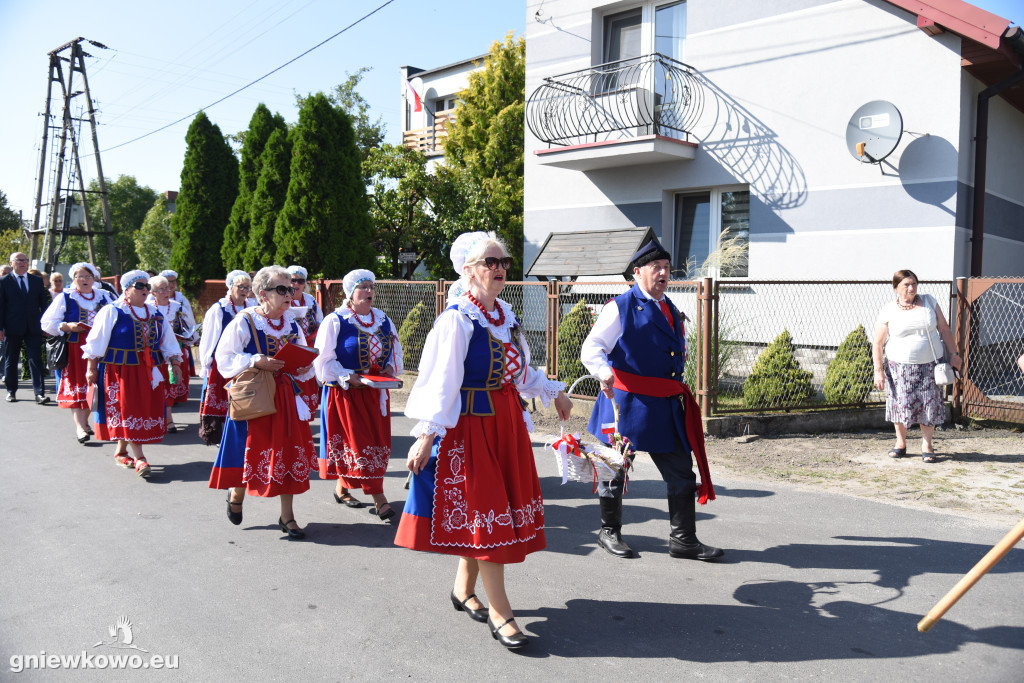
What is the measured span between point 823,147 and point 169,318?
29.3 ft

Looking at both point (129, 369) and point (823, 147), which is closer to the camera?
point (129, 369)

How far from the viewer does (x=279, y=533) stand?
5406mm

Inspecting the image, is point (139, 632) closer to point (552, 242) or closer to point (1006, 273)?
point (552, 242)

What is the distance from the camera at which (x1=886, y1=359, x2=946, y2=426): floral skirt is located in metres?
7.32

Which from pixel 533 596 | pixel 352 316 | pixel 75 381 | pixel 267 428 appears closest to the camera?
pixel 533 596

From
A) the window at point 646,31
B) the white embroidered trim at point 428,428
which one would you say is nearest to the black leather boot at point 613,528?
the white embroidered trim at point 428,428

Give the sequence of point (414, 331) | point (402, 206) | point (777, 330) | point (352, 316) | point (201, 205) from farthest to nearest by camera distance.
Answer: point (201, 205), point (402, 206), point (414, 331), point (777, 330), point (352, 316)

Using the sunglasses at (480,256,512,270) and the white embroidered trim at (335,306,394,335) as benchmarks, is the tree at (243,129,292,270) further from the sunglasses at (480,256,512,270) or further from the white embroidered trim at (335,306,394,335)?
the sunglasses at (480,256,512,270)

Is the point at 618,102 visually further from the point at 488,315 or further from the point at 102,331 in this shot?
the point at 488,315

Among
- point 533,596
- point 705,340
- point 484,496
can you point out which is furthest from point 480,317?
point 705,340

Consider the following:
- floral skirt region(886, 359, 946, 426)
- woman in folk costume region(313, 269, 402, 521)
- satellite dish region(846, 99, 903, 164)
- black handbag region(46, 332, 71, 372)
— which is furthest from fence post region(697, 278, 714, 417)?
black handbag region(46, 332, 71, 372)

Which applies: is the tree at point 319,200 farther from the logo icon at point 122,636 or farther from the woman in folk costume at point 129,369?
the logo icon at point 122,636

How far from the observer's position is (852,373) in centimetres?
916

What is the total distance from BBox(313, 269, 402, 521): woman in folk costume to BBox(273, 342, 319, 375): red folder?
279mm
